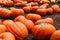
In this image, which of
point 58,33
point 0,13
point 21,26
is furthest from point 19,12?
point 58,33

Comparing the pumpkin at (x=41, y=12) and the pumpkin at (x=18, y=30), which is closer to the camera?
the pumpkin at (x=18, y=30)

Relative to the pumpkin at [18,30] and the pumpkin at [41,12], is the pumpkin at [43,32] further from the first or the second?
the pumpkin at [41,12]

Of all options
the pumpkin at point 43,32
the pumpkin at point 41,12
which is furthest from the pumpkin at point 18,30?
the pumpkin at point 41,12

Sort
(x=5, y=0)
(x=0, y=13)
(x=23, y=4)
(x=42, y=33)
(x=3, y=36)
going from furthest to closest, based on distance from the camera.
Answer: (x=5, y=0) < (x=23, y=4) < (x=0, y=13) < (x=42, y=33) < (x=3, y=36)

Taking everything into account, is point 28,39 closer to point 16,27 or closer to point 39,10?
point 16,27

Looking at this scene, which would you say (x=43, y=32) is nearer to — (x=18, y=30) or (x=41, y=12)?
(x=18, y=30)

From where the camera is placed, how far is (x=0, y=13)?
422cm

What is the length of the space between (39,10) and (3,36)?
7.28 feet

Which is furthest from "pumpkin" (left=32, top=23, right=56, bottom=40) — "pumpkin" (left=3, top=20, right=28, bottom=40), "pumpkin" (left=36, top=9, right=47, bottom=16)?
"pumpkin" (left=36, top=9, right=47, bottom=16)

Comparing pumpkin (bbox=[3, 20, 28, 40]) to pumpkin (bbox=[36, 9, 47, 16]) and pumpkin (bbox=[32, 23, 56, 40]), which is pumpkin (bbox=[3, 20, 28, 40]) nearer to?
pumpkin (bbox=[32, 23, 56, 40])

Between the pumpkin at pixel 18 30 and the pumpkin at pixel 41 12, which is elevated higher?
the pumpkin at pixel 18 30

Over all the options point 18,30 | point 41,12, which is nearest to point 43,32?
point 18,30

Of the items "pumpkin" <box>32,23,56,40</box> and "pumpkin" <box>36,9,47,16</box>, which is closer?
"pumpkin" <box>32,23,56,40</box>

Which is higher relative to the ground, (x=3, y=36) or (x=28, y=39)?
(x=3, y=36)
